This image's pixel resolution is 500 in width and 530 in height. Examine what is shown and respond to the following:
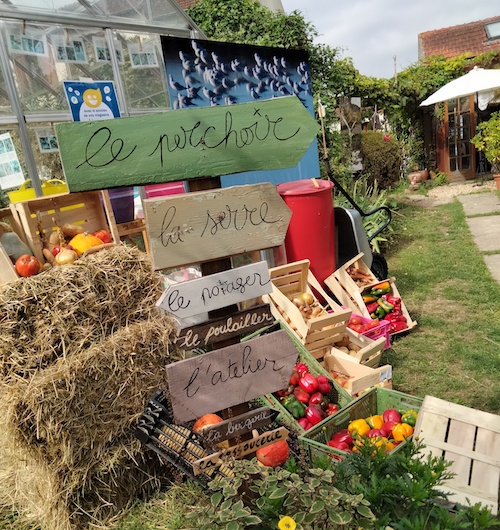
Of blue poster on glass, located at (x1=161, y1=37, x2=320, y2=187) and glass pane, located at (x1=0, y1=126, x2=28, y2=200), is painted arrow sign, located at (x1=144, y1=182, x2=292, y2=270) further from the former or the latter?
glass pane, located at (x1=0, y1=126, x2=28, y2=200)

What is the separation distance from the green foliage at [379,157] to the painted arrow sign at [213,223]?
9.47 m

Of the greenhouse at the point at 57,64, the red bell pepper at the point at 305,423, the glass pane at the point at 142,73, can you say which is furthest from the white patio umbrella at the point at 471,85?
the red bell pepper at the point at 305,423

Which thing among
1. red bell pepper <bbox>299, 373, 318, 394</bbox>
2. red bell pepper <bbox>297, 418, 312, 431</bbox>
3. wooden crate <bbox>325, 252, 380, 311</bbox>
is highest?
wooden crate <bbox>325, 252, 380, 311</bbox>

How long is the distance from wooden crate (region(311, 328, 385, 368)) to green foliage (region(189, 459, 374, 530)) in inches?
73.4

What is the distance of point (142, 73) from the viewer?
19.9 feet

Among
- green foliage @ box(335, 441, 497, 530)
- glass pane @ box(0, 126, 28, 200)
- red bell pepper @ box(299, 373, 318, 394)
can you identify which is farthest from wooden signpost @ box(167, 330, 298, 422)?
glass pane @ box(0, 126, 28, 200)

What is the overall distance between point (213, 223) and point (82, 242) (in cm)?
180

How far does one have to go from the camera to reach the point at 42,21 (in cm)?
488

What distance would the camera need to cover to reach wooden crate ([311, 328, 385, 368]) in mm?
3637

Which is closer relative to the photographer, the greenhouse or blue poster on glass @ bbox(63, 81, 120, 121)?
blue poster on glass @ bbox(63, 81, 120, 121)

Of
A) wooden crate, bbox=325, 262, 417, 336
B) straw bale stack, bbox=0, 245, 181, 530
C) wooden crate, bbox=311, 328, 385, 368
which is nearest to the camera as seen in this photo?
straw bale stack, bbox=0, 245, 181, 530

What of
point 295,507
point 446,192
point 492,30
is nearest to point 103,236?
point 295,507

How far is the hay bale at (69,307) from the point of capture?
250cm

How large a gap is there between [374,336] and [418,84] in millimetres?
10700
